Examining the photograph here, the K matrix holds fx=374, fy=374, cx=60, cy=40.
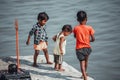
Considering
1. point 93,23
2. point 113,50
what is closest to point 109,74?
point 113,50

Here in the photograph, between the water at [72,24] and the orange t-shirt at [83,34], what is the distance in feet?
6.41

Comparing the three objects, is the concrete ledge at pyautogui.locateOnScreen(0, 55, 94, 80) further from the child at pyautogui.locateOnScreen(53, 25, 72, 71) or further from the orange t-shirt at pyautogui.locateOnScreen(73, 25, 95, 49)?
the orange t-shirt at pyautogui.locateOnScreen(73, 25, 95, 49)

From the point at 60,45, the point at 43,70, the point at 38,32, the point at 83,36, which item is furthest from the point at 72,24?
the point at 83,36

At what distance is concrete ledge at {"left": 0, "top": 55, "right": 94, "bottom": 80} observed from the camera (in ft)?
28.1

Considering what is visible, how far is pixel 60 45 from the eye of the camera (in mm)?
8734

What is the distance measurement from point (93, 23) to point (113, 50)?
3.37 m

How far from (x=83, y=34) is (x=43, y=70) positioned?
4.96ft

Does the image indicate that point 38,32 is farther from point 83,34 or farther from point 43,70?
point 83,34

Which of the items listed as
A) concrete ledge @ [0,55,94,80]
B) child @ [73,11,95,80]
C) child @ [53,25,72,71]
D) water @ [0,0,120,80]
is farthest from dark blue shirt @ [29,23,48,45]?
water @ [0,0,120,80]

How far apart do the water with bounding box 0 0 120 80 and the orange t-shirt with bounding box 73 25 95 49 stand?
1.95m

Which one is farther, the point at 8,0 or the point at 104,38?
the point at 8,0

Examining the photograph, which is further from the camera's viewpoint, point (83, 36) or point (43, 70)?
point (43, 70)

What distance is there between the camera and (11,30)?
48.1ft

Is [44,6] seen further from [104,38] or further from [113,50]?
[113,50]
